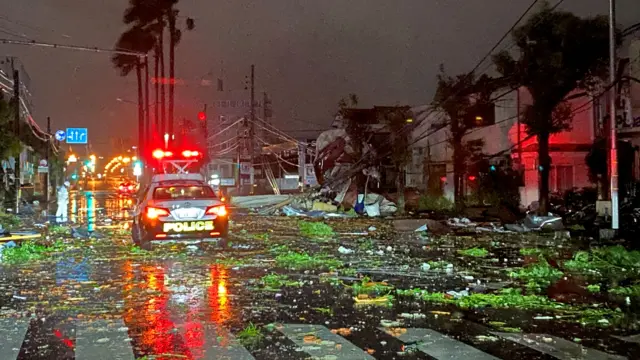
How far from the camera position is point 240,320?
766 cm

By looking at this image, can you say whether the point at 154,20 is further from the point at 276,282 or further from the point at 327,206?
the point at 276,282

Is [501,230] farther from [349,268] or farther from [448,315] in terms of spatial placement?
[448,315]

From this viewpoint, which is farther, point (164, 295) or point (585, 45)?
point (585, 45)

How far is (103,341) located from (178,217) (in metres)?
7.19

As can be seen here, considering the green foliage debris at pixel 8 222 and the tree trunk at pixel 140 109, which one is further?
the tree trunk at pixel 140 109

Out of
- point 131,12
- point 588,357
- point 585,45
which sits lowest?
point 588,357

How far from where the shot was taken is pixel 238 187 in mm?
48219

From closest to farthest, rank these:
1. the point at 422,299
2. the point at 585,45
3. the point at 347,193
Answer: the point at 422,299
the point at 585,45
the point at 347,193

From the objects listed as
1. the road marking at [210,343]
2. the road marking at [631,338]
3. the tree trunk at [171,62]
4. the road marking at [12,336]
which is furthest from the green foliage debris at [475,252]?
the tree trunk at [171,62]

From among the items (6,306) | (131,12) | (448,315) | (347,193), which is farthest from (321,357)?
(131,12)

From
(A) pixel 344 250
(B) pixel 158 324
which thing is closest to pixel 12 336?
(B) pixel 158 324

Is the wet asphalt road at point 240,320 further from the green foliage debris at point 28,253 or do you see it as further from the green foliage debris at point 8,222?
the green foliage debris at point 8,222

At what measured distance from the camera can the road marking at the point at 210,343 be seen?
6.10m

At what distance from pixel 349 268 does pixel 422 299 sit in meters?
3.22
